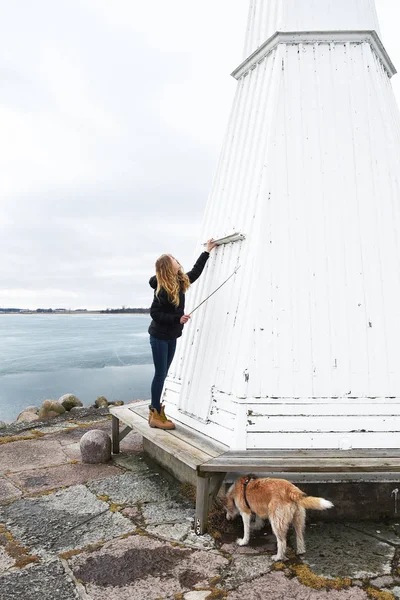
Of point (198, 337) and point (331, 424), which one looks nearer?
point (331, 424)

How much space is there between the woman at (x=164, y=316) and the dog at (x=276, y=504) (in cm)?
126

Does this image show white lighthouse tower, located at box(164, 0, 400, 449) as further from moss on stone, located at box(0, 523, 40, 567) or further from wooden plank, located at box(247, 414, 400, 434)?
moss on stone, located at box(0, 523, 40, 567)

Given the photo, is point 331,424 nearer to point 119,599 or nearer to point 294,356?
point 294,356

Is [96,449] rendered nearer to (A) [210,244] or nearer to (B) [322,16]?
(A) [210,244]

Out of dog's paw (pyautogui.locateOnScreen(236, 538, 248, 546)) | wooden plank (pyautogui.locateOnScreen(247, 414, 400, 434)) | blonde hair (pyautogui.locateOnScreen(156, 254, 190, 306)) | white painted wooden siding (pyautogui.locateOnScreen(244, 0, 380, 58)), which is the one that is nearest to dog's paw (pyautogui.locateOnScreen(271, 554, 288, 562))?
dog's paw (pyautogui.locateOnScreen(236, 538, 248, 546))

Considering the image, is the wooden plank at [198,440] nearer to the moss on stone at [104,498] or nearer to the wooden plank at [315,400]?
the wooden plank at [315,400]

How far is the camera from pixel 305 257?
4.53m

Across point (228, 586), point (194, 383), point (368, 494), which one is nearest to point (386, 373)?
point (368, 494)

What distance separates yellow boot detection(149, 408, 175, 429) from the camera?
4824 millimetres

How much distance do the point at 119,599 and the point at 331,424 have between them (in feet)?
6.93

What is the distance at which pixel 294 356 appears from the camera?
431 cm

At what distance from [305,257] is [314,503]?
7.05ft

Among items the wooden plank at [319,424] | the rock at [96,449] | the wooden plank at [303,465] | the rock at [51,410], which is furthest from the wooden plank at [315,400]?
the rock at [51,410]

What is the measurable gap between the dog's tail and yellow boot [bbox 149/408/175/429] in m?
1.71
